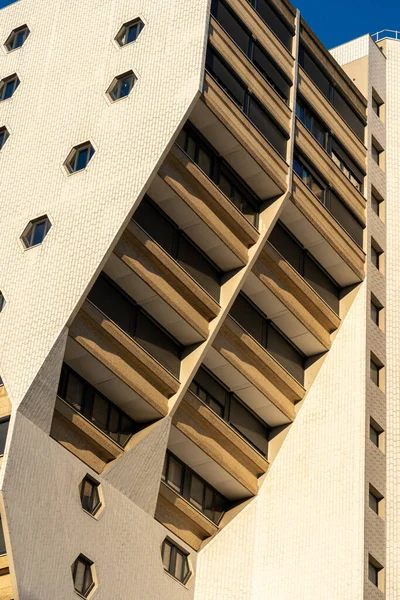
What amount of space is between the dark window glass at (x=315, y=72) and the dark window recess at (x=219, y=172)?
7.38 metres

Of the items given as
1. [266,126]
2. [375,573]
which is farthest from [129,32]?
[375,573]

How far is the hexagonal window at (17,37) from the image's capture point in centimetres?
4917

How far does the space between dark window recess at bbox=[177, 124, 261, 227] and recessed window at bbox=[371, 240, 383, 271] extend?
692 centimetres

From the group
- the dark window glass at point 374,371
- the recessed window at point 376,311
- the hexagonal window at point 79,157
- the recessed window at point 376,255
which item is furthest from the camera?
the recessed window at point 376,255

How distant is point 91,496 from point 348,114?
21556mm

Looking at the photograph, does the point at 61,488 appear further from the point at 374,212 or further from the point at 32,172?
the point at 374,212

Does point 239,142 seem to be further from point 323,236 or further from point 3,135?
point 3,135

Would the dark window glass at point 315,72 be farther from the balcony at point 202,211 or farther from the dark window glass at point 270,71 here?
the balcony at point 202,211

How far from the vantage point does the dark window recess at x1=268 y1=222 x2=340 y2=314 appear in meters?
48.0

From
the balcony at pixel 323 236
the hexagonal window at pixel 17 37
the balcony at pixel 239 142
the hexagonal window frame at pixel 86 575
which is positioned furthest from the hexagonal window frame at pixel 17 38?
the hexagonal window frame at pixel 86 575

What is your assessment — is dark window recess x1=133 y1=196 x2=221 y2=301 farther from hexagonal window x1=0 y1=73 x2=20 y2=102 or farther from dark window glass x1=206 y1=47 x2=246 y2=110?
hexagonal window x1=0 y1=73 x2=20 y2=102

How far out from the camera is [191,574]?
43.9 metres

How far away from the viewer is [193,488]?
45.8 meters

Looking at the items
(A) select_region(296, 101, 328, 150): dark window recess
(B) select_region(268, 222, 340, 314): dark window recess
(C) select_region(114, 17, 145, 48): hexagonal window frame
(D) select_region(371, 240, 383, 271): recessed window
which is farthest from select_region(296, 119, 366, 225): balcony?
(C) select_region(114, 17, 145, 48): hexagonal window frame
